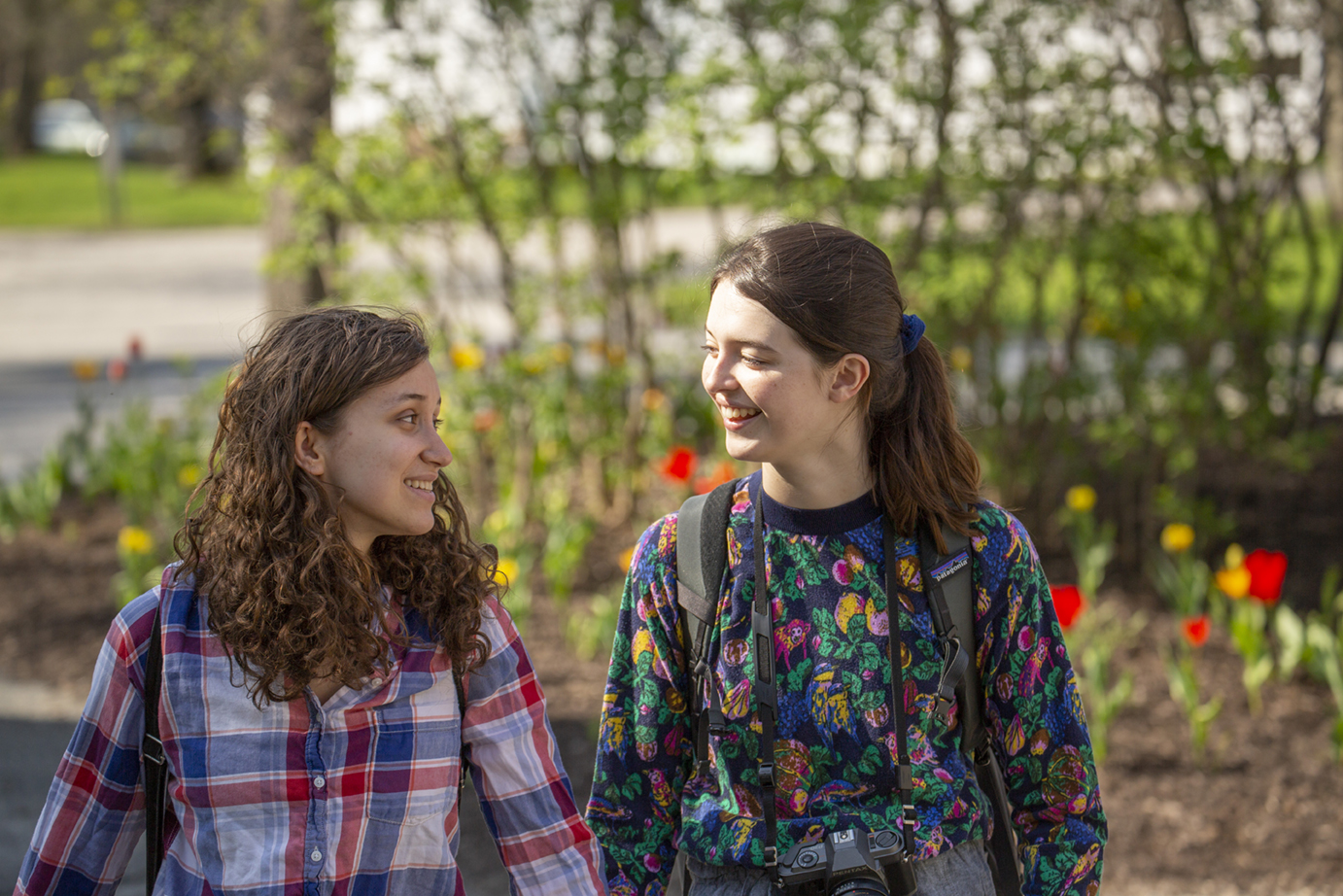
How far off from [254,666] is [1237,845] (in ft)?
8.74

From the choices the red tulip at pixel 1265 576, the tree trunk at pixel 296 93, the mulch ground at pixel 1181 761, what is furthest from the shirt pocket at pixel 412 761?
the tree trunk at pixel 296 93

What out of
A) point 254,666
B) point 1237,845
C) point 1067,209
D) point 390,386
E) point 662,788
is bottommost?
point 1237,845

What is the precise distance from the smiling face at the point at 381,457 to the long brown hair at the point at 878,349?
1.47 ft

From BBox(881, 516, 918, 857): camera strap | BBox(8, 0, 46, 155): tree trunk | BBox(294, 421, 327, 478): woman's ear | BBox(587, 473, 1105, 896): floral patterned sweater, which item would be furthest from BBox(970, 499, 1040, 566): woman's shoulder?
BBox(8, 0, 46, 155): tree trunk

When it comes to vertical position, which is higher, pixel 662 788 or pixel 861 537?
pixel 861 537

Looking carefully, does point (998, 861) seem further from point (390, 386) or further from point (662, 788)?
point (390, 386)

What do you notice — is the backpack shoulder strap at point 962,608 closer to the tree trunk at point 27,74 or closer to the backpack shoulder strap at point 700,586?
the backpack shoulder strap at point 700,586

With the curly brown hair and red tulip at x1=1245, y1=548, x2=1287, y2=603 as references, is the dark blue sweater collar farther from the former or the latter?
red tulip at x1=1245, y1=548, x2=1287, y2=603

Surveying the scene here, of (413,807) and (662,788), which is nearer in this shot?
(413,807)

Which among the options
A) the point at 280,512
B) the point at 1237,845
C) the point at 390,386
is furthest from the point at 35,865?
the point at 1237,845

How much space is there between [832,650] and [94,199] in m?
29.9

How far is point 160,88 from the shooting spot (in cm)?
557

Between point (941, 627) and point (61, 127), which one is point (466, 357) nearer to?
point (941, 627)

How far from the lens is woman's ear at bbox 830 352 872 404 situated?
1.65 metres
